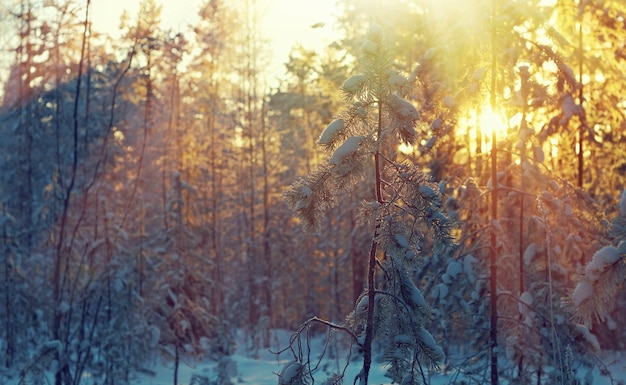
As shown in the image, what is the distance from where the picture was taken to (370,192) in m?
21.3

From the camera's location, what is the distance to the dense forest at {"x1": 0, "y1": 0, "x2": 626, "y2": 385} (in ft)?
20.3

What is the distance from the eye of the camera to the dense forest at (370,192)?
618 centimetres

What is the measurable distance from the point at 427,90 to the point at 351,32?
16230mm

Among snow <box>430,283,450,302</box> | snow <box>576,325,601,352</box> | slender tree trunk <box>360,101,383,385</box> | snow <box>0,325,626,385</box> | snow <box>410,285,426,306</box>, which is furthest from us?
snow <box>0,325,626,385</box>

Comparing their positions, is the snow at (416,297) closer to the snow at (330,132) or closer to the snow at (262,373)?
the snow at (330,132)

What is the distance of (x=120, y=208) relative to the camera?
32.6 metres

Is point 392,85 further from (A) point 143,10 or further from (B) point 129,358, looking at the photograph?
(B) point 129,358

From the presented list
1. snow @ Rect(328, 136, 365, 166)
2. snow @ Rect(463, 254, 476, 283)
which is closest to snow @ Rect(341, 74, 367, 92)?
snow @ Rect(328, 136, 365, 166)

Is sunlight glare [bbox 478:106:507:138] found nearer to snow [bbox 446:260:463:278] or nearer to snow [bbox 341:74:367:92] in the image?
snow [bbox 446:260:463:278]

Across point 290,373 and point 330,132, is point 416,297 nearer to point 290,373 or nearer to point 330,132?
point 290,373

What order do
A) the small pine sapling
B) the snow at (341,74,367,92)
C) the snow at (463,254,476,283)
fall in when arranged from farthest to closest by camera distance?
the snow at (463,254,476,283)
the snow at (341,74,367,92)
the small pine sapling

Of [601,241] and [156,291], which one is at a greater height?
[601,241]

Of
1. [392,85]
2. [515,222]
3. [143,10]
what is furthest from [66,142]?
[392,85]

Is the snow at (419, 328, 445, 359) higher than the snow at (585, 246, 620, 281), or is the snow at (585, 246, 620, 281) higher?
the snow at (585, 246, 620, 281)
